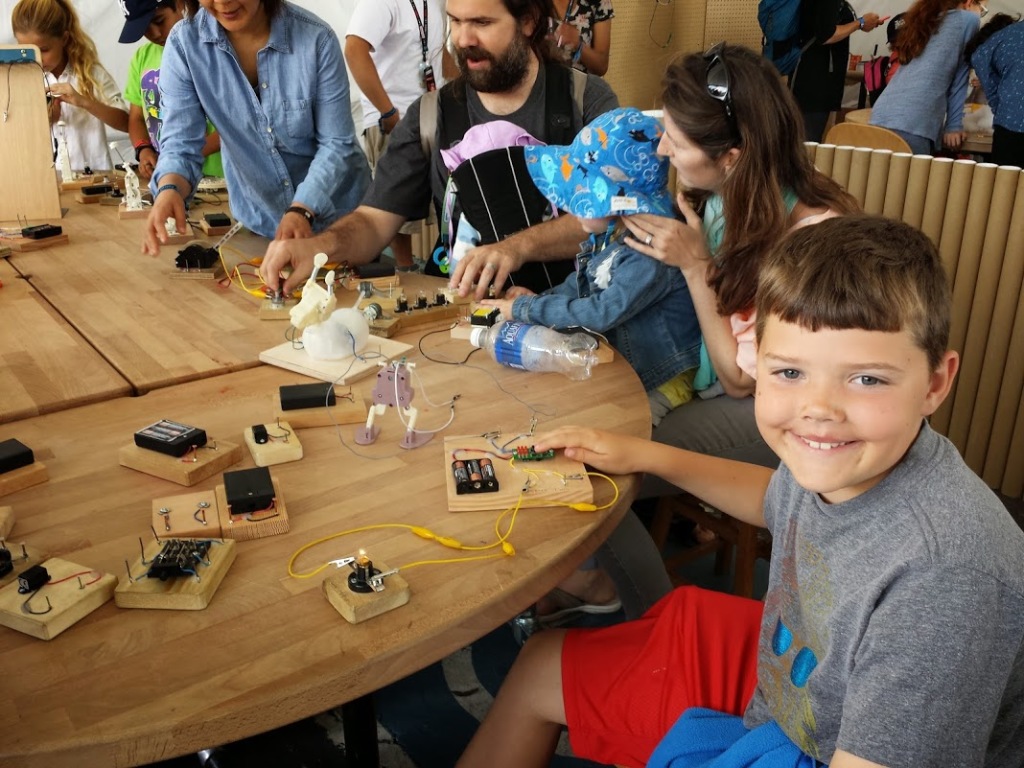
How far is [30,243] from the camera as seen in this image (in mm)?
2973

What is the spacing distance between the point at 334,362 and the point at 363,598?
0.89m

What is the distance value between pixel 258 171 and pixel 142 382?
5.28 feet

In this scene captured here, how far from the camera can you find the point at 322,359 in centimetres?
199

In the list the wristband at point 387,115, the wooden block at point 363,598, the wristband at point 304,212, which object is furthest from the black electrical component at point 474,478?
the wristband at point 387,115

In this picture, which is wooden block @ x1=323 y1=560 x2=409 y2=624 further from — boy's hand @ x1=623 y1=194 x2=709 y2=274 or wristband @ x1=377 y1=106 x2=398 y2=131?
wristband @ x1=377 y1=106 x2=398 y2=131

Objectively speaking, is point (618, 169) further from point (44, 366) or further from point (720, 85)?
point (44, 366)

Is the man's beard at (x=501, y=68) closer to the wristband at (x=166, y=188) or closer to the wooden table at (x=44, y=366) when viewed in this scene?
the wristband at (x=166, y=188)

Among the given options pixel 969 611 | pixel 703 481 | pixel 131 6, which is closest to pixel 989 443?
pixel 703 481

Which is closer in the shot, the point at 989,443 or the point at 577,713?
the point at 577,713

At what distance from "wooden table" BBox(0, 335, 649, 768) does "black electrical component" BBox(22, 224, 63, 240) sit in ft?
4.87

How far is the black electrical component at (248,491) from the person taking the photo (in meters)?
1.36

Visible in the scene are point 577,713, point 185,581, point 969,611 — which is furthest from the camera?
point 577,713

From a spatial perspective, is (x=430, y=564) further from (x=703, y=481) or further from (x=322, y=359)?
(x=322, y=359)

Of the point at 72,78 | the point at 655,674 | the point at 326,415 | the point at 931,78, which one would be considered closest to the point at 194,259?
the point at 326,415
